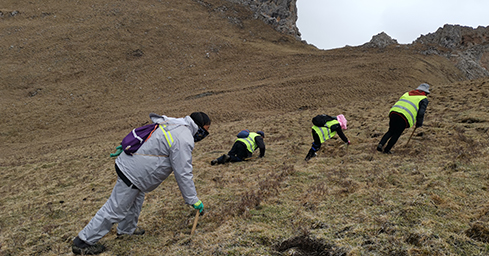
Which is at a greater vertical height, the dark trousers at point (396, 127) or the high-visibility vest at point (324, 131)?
the dark trousers at point (396, 127)

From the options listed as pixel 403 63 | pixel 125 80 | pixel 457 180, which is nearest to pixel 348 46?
pixel 403 63

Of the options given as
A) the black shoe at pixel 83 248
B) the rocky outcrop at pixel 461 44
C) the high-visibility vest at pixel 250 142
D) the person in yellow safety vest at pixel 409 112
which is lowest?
the black shoe at pixel 83 248

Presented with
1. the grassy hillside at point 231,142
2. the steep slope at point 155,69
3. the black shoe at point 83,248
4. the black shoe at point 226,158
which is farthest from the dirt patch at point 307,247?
the steep slope at point 155,69

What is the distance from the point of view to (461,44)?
3491 centimetres

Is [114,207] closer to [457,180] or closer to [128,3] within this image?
[457,180]

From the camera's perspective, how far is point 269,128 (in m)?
12.7

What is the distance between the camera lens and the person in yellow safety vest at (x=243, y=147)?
26.2ft

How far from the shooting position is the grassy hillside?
3.41m

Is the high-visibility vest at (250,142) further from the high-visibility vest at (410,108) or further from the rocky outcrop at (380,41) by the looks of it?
the rocky outcrop at (380,41)

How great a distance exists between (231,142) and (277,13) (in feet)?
129

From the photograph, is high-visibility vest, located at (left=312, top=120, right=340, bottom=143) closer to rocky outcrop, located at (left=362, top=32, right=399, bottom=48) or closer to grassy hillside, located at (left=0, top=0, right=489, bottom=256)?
grassy hillside, located at (left=0, top=0, right=489, bottom=256)

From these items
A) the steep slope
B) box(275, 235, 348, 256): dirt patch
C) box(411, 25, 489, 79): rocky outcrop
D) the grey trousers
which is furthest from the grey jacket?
box(411, 25, 489, 79): rocky outcrop

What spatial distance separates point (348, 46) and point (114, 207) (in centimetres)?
3431

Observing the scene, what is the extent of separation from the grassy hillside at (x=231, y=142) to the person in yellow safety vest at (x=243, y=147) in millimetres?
371
